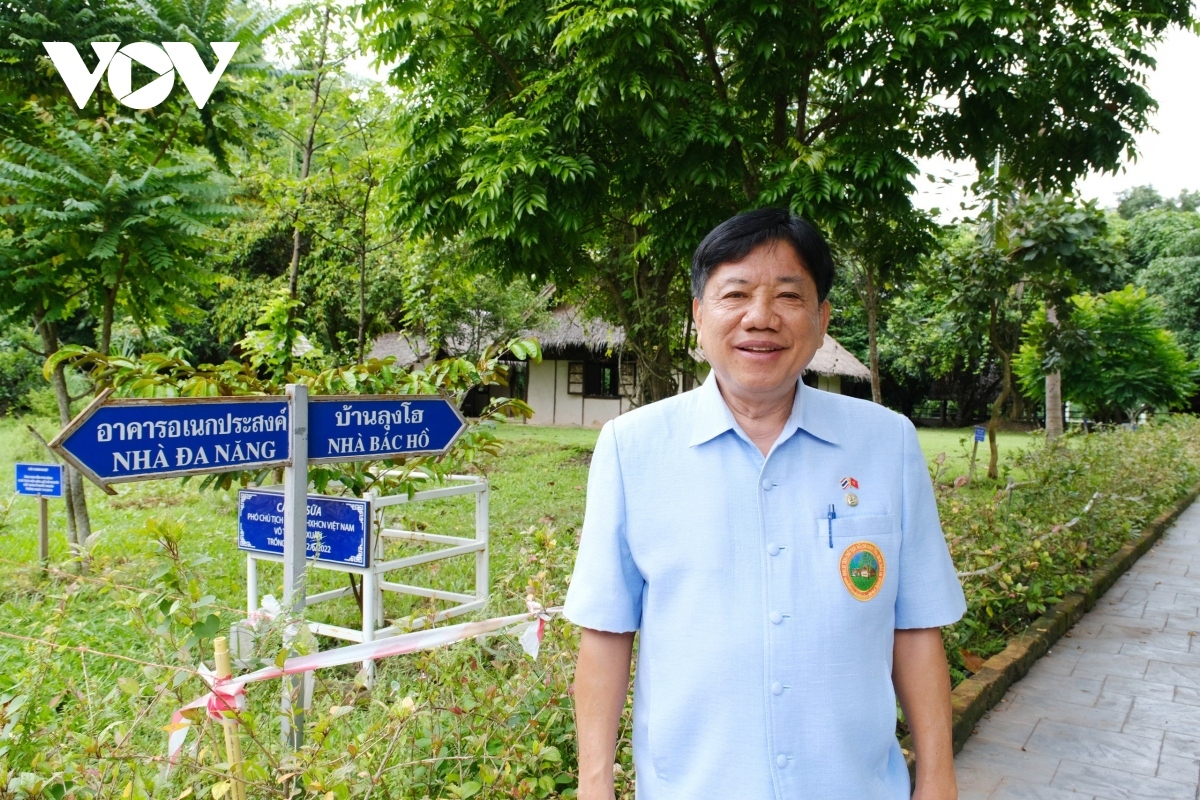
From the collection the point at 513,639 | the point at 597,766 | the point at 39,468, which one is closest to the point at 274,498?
the point at 513,639

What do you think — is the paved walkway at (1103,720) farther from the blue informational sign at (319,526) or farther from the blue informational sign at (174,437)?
the blue informational sign at (174,437)

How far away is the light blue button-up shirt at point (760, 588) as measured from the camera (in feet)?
4.49

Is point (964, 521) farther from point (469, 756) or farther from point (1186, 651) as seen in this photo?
point (469, 756)

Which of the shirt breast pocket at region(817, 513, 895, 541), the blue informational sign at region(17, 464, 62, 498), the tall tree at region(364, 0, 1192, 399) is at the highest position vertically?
the tall tree at region(364, 0, 1192, 399)

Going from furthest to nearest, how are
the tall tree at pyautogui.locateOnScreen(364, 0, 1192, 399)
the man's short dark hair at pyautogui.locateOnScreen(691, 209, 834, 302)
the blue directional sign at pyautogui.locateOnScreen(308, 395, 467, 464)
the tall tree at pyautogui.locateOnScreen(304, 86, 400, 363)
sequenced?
the tall tree at pyautogui.locateOnScreen(304, 86, 400, 363), the tall tree at pyautogui.locateOnScreen(364, 0, 1192, 399), the blue directional sign at pyautogui.locateOnScreen(308, 395, 467, 464), the man's short dark hair at pyautogui.locateOnScreen(691, 209, 834, 302)

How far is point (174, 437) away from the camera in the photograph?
7.26 feet

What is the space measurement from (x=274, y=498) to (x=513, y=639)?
0.90 metres

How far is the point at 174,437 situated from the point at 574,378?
20.0 m

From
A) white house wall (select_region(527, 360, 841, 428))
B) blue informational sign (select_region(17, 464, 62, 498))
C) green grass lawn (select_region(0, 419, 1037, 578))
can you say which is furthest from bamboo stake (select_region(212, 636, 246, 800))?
white house wall (select_region(527, 360, 841, 428))

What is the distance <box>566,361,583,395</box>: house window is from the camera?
22094 millimetres

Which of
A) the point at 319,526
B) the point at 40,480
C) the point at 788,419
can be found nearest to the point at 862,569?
the point at 788,419

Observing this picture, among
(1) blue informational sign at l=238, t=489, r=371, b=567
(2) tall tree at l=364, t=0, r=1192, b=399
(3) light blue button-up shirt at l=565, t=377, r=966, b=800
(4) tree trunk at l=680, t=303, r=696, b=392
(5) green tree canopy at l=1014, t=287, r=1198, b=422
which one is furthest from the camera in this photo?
(5) green tree canopy at l=1014, t=287, r=1198, b=422

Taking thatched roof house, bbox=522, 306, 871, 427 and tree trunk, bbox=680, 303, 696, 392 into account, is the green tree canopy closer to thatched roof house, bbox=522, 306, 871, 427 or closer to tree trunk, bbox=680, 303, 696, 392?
thatched roof house, bbox=522, 306, 871, 427

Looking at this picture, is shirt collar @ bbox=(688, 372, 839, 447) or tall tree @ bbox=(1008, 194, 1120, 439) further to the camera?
tall tree @ bbox=(1008, 194, 1120, 439)
